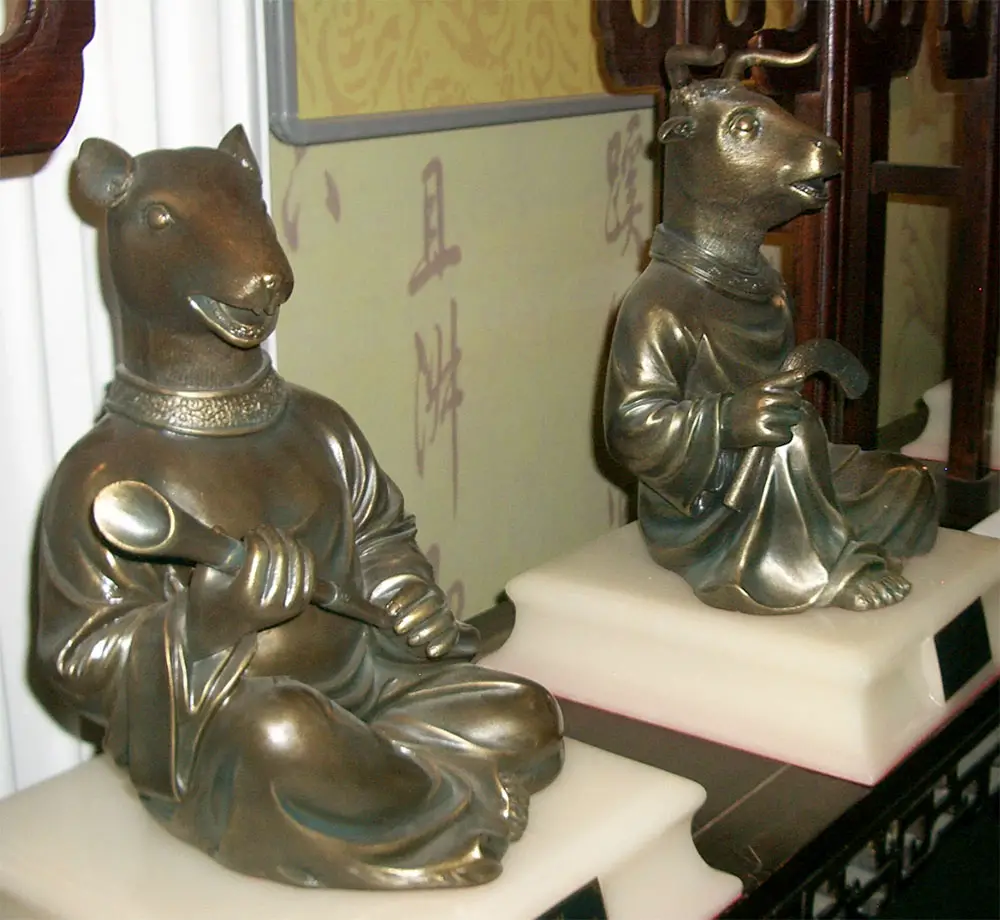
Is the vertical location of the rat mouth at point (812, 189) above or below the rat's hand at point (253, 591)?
above

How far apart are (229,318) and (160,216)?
7cm

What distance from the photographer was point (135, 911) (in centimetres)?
92

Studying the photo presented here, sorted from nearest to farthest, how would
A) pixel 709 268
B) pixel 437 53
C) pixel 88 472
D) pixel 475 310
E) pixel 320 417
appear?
1. pixel 88 472
2. pixel 320 417
3. pixel 709 268
4. pixel 437 53
5. pixel 475 310

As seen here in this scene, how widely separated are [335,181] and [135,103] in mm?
254

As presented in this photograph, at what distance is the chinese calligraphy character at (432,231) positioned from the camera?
1.51 meters

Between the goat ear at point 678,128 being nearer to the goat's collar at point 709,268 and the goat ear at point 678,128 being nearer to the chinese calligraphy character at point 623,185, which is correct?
the goat's collar at point 709,268

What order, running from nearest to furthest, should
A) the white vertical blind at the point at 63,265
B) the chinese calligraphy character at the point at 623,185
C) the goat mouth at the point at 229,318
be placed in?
1. the goat mouth at the point at 229,318
2. the white vertical blind at the point at 63,265
3. the chinese calligraphy character at the point at 623,185

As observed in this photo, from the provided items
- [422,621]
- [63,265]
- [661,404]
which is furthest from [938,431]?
[63,265]

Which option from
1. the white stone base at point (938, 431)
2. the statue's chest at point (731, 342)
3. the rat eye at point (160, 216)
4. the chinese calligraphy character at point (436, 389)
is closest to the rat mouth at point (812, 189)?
the statue's chest at point (731, 342)

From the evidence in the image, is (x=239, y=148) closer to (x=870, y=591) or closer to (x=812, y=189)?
(x=812, y=189)

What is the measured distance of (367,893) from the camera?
936 mm

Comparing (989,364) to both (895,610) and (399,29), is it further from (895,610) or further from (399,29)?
(399,29)

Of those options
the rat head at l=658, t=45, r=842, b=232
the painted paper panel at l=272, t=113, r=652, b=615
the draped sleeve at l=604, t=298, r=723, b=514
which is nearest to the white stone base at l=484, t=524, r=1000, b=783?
the draped sleeve at l=604, t=298, r=723, b=514

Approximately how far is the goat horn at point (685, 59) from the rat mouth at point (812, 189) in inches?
5.4
